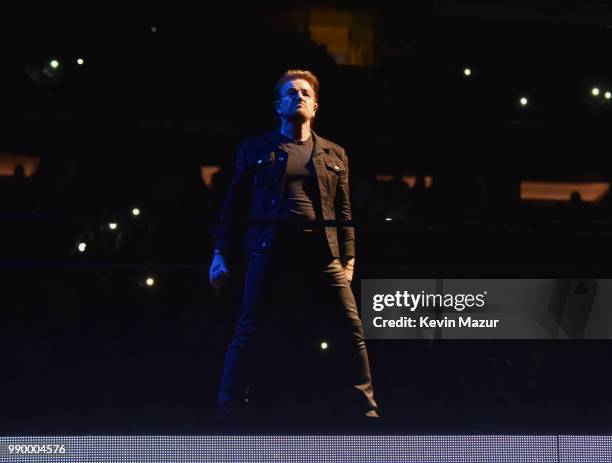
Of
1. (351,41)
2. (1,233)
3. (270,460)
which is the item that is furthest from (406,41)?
(270,460)

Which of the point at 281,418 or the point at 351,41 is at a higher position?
the point at 351,41

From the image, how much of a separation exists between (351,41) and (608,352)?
3047 mm

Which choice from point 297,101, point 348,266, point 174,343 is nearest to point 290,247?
point 348,266

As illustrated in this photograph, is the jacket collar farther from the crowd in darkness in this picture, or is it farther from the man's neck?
the crowd in darkness

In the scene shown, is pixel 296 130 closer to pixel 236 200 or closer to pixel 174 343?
pixel 236 200

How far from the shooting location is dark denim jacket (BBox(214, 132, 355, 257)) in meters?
2.93

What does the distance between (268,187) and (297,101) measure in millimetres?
376

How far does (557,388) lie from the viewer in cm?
327

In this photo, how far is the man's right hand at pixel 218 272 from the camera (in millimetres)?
2953

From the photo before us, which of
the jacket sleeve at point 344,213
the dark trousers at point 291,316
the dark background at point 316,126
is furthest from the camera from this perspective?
the dark background at point 316,126

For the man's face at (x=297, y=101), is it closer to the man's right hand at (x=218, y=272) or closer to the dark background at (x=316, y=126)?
the man's right hand at (x=218, y=272)

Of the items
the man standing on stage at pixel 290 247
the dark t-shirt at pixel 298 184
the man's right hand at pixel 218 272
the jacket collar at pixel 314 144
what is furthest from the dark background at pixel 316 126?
the jacket collar at pixel 314 144

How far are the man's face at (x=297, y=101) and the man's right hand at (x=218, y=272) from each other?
655 mm

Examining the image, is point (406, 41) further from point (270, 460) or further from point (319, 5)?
point (270, 460)
